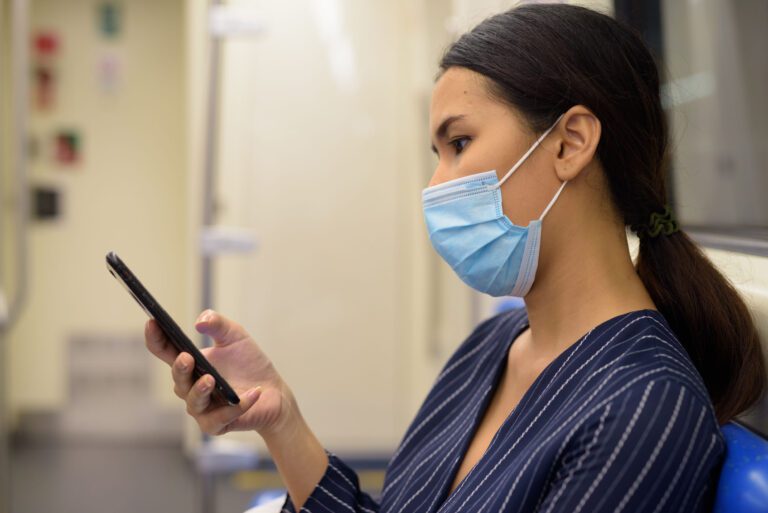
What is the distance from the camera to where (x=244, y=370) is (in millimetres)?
1187

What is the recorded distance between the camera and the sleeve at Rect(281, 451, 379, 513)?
1194 millimetres

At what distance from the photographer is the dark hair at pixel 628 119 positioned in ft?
3.22

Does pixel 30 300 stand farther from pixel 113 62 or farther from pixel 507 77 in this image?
pixel 507 77

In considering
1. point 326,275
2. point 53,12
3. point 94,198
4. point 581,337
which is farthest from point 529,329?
point 53,12

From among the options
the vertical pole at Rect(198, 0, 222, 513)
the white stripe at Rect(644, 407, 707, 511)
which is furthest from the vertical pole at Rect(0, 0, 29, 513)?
the white stripe at Rect(644, 407, 707, 511)

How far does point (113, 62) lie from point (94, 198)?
28.9 inches

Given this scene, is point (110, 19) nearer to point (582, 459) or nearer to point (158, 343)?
point (158, 343)

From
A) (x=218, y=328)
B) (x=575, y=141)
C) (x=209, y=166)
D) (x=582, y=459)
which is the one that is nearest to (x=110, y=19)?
(x=209, y=166)

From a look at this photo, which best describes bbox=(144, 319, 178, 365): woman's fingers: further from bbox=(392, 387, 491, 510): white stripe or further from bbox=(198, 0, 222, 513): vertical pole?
bbox=(198, 0, 222, 513): vertical pole

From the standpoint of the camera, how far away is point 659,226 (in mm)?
1047

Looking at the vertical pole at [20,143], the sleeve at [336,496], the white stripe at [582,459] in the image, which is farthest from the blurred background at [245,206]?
the sleeve at [336,496]

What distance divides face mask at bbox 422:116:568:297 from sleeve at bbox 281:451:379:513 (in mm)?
373

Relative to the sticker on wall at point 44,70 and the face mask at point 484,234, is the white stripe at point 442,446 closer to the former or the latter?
the face mask at point 484,234

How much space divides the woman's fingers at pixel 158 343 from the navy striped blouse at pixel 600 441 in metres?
0.38
